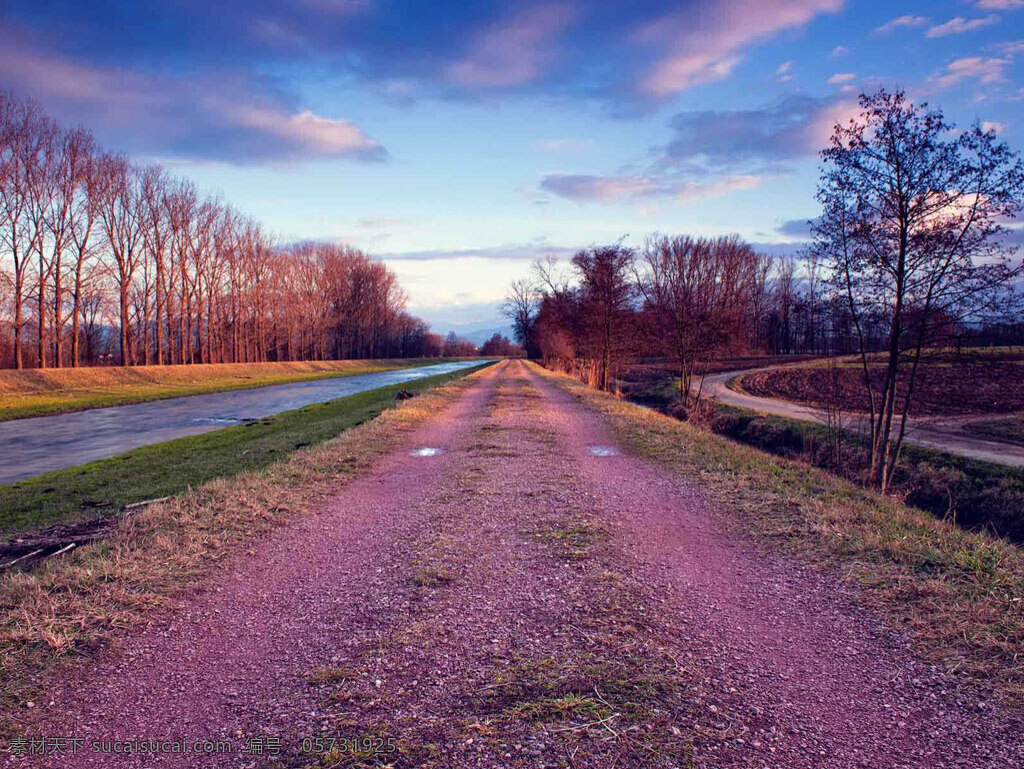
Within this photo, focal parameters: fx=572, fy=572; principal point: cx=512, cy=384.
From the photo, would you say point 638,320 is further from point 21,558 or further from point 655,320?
point 21,558

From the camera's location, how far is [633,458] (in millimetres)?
10227

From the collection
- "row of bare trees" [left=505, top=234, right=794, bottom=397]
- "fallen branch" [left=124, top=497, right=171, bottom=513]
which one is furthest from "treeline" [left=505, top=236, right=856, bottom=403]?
"fallen branch" [left=124, top=497, right=171, bottom=513]

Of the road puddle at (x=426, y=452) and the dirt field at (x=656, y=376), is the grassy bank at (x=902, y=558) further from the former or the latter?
the dirt field at (x=656, y=376)

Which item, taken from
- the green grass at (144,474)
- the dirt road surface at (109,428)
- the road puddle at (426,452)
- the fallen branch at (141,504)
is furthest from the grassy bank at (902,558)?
the dirt road surface at (109,428)

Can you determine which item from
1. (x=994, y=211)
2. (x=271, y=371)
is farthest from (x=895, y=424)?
(x=271, y=371)

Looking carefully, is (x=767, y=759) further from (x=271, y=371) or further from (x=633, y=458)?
(x=271, y=371)

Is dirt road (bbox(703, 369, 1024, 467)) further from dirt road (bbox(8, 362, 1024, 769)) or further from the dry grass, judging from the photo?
the dry grass

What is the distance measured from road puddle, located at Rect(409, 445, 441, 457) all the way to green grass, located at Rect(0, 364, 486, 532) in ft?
8.51

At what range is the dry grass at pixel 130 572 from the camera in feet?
10.9

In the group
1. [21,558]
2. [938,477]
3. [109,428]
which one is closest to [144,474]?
[21,558]

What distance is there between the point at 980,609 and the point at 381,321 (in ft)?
297

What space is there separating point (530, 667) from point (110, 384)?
127ft

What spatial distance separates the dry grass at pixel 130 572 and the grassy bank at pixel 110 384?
21.2 metres

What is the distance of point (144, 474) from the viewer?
1088cm
